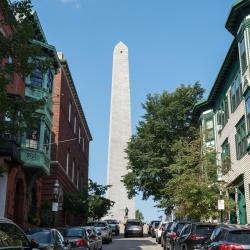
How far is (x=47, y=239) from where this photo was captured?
1549 centimetres

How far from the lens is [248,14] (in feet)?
88.4

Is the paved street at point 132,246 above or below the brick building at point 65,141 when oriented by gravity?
below

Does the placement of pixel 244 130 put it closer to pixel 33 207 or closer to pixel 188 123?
pixel 33 207

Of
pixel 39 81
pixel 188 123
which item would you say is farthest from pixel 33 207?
pixel 188 123

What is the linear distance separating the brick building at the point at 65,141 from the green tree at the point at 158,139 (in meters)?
6.44

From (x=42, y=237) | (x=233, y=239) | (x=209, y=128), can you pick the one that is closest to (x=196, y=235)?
(x=42, y=237)

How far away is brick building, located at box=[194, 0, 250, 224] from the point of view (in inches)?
1079

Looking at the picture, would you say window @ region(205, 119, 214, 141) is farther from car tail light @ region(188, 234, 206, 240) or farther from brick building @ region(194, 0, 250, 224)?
car tail light @ region(188, 234, 206, 240)

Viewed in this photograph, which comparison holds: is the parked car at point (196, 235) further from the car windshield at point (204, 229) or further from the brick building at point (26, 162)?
the brick building at point (26, 162)

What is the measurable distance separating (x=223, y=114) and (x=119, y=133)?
3594 centimetres

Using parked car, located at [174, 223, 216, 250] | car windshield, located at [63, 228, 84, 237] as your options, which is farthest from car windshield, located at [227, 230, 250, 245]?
car windshield, located at [63, 228, 84, 237]

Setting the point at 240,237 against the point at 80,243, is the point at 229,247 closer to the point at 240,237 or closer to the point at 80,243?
the point at 240,237

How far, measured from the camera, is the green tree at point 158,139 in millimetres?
48031

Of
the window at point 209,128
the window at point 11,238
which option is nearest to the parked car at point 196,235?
the window at point 11,238
